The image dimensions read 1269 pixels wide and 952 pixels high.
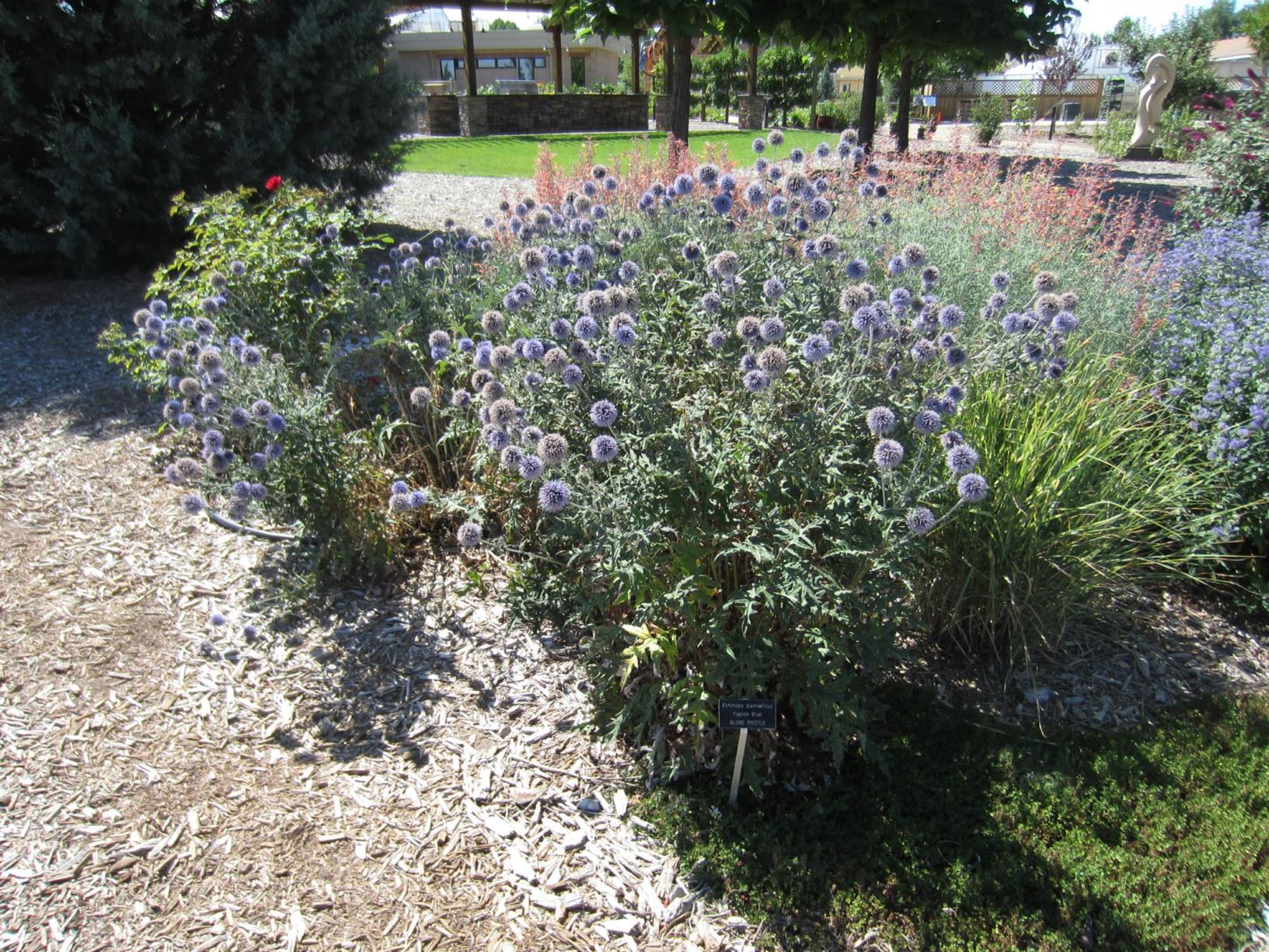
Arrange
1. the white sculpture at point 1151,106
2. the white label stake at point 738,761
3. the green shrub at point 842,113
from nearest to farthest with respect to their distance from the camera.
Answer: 1. the white label stake at point 738,761
2. the white sculpture at point 1151,106
3. the green shrub at point 842,113

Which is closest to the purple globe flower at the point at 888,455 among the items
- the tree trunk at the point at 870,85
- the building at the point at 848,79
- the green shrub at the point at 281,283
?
the green shrub at the point at 281,283

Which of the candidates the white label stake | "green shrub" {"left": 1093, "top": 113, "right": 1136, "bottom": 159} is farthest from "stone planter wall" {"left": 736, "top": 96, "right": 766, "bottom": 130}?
the white label stake

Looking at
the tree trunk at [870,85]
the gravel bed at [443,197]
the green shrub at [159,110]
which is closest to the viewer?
the green shrub at [159,110]

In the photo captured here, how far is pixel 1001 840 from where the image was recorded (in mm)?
2775

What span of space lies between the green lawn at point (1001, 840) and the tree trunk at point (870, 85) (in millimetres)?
10535

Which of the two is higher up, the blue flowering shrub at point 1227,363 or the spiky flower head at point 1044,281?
the spiky flower head at point 1044,281

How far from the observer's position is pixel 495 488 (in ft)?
12.6

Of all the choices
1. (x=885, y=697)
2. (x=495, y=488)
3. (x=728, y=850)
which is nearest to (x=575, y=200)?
(x=495, y=488)

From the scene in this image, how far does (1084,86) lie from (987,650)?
A: 39107 millimetres

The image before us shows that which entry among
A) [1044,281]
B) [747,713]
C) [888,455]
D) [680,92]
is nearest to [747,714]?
[747,713]

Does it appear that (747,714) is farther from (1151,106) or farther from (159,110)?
(1151,106)

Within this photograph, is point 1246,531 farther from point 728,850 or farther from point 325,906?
point 325,906

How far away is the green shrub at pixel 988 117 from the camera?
76.8 ft

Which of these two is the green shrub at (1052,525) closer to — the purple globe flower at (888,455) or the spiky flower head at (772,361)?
the purple globe flower at (888,455)
